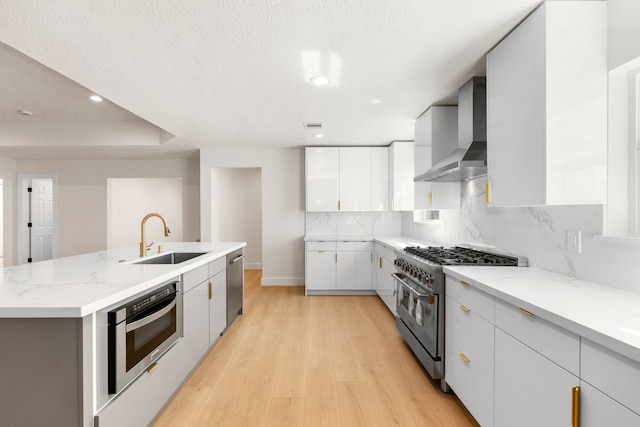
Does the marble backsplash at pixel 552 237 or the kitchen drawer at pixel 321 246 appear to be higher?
the marble backsplash at pixel 552 237

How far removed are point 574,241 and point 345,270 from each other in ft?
10.2

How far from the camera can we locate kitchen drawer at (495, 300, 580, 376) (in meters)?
1.08

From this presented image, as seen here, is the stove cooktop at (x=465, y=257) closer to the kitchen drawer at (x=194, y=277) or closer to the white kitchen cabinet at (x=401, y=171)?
the white kitchen cabinet at (x=401, y=171)

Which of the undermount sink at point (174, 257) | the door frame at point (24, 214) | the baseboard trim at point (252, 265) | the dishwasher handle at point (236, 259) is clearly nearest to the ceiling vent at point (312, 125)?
the dishwasher handle at point (236, 259)

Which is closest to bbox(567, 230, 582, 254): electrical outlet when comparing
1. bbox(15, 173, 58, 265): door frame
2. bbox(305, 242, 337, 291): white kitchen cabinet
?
bbox(305, 242, 337, 291): white kitchen cabinet

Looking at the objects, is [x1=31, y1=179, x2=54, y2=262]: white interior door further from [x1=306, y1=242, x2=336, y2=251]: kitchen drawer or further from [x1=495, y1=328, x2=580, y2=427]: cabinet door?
[x1=495, y1=328, x2=580, y2=427]: cabinet door

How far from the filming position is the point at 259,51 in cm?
198

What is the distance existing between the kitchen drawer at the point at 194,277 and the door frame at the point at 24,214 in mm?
5169

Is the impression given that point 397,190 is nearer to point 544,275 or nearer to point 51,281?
point 544,275

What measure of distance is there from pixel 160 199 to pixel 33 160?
2.44 m

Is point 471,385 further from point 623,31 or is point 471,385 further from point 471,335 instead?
point 623,31

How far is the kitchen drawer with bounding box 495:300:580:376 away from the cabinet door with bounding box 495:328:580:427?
1.1 inches

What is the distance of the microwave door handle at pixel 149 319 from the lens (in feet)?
5.00

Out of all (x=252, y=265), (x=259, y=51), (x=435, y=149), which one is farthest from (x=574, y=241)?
(x=252, y=265)
